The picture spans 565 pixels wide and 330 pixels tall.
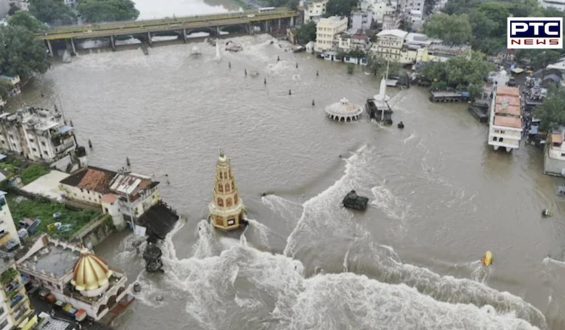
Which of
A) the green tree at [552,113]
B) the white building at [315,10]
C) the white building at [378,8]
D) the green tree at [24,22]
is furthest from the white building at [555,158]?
the green tree at [24,22]

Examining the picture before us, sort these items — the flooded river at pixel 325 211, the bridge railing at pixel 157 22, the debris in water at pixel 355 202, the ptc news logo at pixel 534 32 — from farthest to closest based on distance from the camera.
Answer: the bridge railing at pixel 157 22, the ptc news logo at pixel 534 32, the debris in water at pixel 355 202, the flooded river at pixel 325 211

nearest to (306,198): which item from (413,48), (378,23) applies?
(413,48)

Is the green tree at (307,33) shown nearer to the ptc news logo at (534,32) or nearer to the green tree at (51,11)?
the ptc news logo at (534,32)

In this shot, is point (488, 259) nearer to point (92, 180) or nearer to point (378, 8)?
point (92, 180)

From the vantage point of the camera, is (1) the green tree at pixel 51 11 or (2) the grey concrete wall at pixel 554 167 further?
(1) the green tree at pixel 51 11

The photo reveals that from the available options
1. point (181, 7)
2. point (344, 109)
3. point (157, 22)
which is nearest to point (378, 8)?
point (157, 22)

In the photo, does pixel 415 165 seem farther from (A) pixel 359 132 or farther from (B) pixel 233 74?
(B) pixel 233 74

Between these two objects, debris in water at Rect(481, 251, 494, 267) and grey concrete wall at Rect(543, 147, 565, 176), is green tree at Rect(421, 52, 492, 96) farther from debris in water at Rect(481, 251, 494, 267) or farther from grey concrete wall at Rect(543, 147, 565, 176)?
debris in water at Rect(481, 251, 494, 267)
